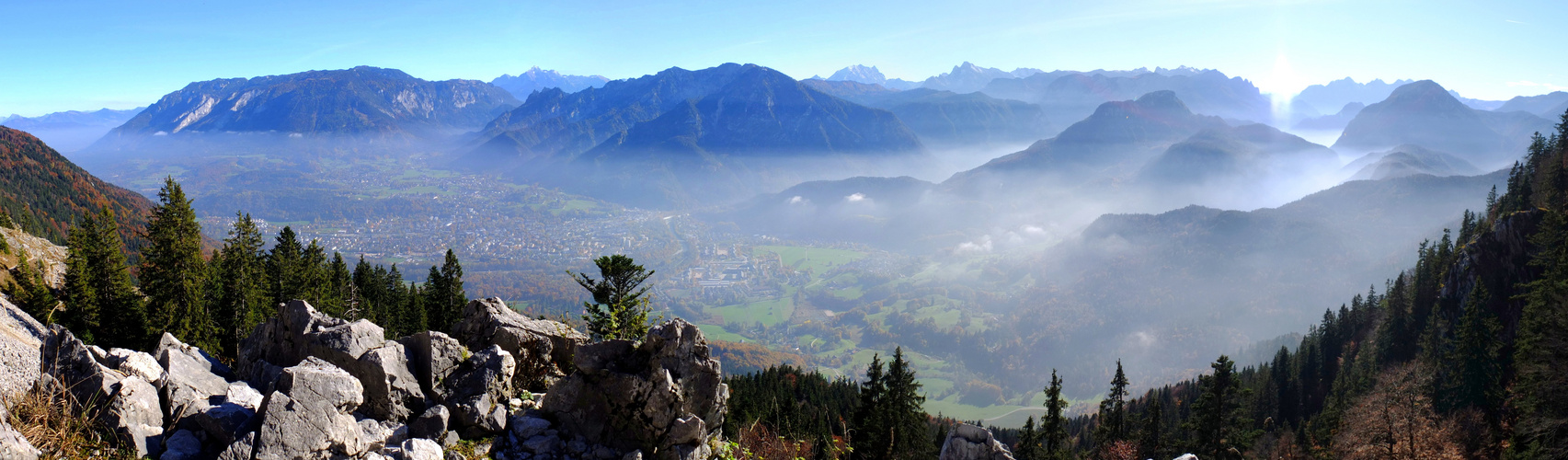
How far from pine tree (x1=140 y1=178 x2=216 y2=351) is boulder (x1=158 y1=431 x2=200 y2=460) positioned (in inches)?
1098

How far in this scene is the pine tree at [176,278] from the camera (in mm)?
34406

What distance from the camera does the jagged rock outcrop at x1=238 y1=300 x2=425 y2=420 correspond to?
57.2 feet

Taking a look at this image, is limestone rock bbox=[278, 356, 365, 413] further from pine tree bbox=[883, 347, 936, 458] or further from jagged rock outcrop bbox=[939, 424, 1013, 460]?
jagged rock outcrop bbox=[939, 424, 1013, 460]

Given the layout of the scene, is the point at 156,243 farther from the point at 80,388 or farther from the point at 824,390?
the point at 824,390

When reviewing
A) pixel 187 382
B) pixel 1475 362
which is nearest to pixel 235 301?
pixel 187 382

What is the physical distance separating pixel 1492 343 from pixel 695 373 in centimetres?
9150

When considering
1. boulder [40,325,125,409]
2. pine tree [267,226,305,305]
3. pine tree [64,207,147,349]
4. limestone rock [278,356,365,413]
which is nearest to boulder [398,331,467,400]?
limestone rock [278,356,365,413]

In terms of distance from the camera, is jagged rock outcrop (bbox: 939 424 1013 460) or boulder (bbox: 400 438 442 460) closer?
boulder (bbox: 400 438 442 460)

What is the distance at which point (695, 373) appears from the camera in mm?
18891

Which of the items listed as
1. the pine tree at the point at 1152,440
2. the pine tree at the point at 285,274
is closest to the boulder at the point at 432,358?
the pine tree at the point at 285,274

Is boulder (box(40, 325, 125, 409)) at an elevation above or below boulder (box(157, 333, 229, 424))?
above

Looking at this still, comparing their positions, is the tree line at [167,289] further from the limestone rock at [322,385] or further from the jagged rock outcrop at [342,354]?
the limestone rock at [322,385]

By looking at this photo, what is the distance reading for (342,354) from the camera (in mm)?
18312

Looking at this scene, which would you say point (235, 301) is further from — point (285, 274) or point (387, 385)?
point (387, 385)
